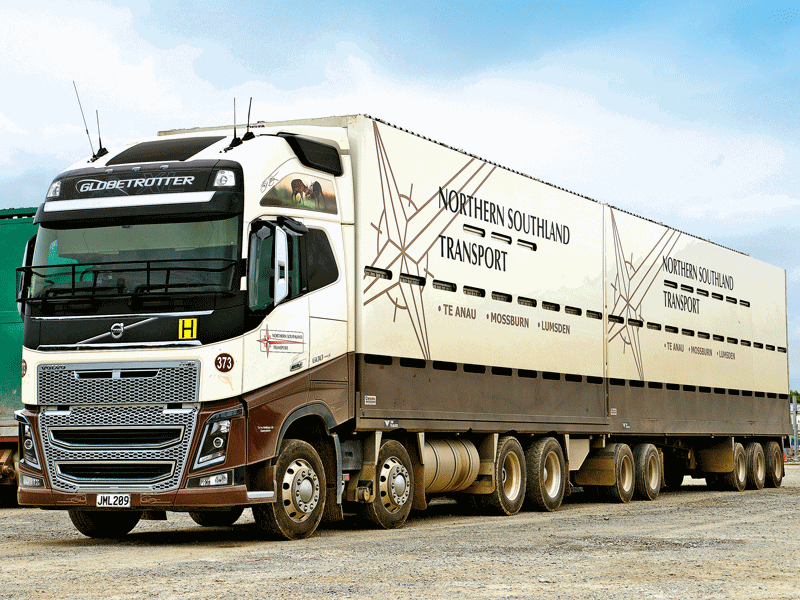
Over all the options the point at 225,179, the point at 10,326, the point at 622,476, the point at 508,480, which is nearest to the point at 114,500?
the point at 225,179

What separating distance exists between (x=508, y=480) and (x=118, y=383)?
6811mm

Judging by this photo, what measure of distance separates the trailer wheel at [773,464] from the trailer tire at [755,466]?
307 mm

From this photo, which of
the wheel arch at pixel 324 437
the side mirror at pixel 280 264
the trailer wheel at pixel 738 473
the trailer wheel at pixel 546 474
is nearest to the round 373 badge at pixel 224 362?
the side mirror at pixel 280 264

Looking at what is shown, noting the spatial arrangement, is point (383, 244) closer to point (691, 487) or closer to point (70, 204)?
point (70, 204)

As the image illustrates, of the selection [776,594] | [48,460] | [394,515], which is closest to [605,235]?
[394,515]

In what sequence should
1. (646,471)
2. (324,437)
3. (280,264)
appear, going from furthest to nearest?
(646,471), (324,437), (280,264)

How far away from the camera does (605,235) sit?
19562 millimetres

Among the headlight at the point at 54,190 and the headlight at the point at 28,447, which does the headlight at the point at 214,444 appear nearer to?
the headlight at the point at 28,447

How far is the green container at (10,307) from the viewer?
1692cm

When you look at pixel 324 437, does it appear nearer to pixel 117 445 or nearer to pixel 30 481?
pixel 117 445

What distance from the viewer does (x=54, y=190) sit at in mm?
12297

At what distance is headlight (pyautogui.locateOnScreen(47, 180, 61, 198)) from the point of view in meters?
12.2

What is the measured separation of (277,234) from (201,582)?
3885 mm

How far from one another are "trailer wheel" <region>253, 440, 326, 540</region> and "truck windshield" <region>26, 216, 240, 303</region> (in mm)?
1890
